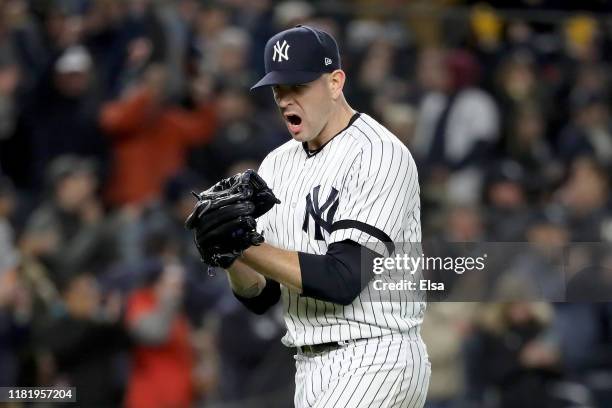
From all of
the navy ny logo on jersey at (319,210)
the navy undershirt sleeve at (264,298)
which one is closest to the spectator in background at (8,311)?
the navy undershirt sleeve at (264,298)

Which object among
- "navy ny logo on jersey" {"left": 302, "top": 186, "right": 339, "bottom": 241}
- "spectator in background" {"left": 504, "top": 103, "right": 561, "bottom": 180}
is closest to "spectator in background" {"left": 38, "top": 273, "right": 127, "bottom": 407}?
"navy ny logo on jersey" {"left": 302, "top": 186, "right": 339, "bottom": 241}

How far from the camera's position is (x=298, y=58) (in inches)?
193

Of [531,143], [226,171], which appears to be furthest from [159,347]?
[531,143]

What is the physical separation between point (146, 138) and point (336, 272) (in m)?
5.33

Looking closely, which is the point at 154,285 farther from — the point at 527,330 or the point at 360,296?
the point at 360,296

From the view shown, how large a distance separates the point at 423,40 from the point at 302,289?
23.7 ft

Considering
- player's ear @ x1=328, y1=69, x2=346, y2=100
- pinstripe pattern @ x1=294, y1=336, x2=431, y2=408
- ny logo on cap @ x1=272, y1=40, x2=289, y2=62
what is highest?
ny logo on cap @ x1=272, y1=40, x2=289, y2=62

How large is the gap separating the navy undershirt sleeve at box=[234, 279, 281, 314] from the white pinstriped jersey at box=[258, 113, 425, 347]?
15 centimetres

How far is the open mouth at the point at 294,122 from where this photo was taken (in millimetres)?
4918

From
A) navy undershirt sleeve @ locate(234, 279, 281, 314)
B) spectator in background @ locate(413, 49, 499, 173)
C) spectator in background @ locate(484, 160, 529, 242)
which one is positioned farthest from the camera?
spectator in background @ locate(413, 49, 499, 173)

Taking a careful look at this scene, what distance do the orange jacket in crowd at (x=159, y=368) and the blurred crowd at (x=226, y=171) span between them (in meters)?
0.01

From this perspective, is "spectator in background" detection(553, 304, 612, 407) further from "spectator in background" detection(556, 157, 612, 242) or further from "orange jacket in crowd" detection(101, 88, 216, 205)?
"orange jacket in crowd" detection(101, 88, 216, 205)

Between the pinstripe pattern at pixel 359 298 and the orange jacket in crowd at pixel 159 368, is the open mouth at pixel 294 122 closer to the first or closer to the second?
the pinstripe pattern at pixel 359 298

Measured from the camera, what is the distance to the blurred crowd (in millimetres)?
8445
